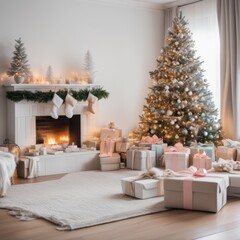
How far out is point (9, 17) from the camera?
712 centimetres

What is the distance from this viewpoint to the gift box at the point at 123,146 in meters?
7.61

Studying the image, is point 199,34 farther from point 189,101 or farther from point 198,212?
point 198,212

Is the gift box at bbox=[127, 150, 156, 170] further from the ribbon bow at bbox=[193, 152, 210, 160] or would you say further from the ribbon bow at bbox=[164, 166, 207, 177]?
the ribbon bow at bbox=[164, 166, 207, 177]

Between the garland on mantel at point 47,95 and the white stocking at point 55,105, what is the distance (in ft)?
0.27

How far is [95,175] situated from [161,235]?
3.05m

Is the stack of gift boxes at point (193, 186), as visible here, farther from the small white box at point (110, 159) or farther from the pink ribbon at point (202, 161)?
the small white box at point (110, 159)

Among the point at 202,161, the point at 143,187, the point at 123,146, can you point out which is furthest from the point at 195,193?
the point at 123,146

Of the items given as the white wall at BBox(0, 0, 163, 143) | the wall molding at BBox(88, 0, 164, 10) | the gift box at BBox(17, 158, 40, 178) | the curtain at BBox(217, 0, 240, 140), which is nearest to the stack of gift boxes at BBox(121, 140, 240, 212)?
the curtain at BBox(217, 0, 240, 140)

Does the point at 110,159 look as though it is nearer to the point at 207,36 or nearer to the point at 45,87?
the point at 45,87

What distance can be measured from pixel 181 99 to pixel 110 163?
65.7 inches

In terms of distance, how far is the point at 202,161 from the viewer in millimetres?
6246

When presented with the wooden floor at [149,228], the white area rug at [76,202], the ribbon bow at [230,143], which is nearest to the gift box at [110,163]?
the white area rug at [76,202]

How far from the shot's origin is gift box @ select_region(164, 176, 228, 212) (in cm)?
459

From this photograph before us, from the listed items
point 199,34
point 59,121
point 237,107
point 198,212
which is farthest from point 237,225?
point 199,34
